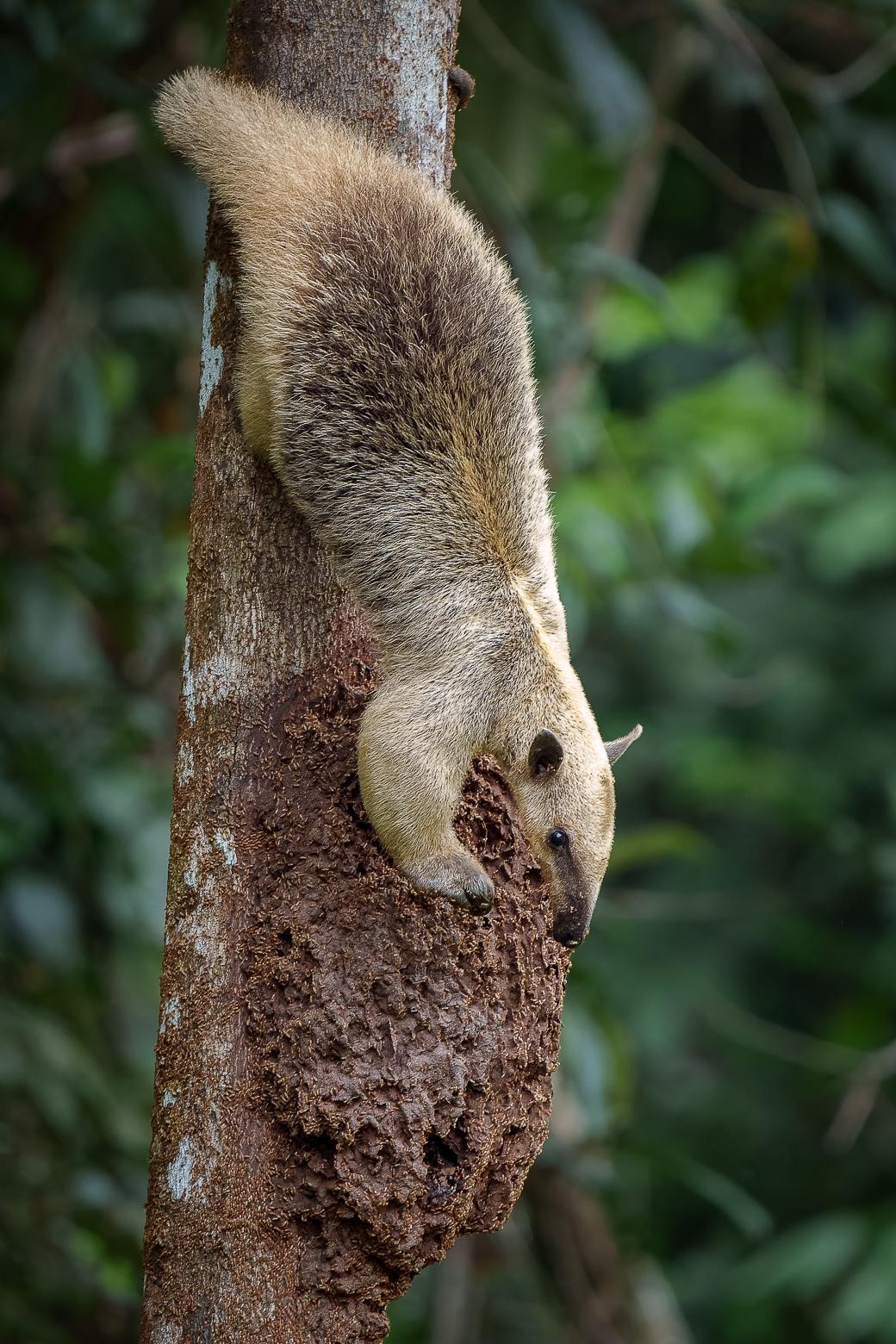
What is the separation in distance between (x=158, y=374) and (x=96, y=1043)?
10.2 feet

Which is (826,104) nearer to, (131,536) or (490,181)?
(490,181)

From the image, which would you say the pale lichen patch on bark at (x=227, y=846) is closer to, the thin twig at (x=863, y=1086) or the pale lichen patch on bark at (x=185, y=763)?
the pale lichen patch on bark at (x=185, y=763)

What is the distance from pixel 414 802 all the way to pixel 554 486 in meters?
3.45

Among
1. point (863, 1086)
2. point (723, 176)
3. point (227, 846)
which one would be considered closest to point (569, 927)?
point (227, 846)

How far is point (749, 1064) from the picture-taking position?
10.7 meters

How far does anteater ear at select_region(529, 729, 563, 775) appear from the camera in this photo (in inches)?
123

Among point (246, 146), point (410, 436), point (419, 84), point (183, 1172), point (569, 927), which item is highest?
point (419, 84)

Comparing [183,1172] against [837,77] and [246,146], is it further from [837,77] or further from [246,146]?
[837,77]

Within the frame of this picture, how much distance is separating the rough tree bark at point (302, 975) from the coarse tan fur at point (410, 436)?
0.26 feet

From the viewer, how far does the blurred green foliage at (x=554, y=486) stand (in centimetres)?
502

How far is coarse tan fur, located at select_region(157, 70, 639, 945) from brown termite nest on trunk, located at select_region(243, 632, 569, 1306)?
10cm

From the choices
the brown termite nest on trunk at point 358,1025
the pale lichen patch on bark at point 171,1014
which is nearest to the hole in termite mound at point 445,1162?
the brown termite nest on trunk at point 358,1025

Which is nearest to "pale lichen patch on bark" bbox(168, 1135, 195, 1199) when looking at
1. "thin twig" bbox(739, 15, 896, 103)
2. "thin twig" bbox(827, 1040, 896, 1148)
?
"thin twig" bbox(827, 1040, 896, 1148)

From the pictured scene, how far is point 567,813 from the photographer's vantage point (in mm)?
3256
